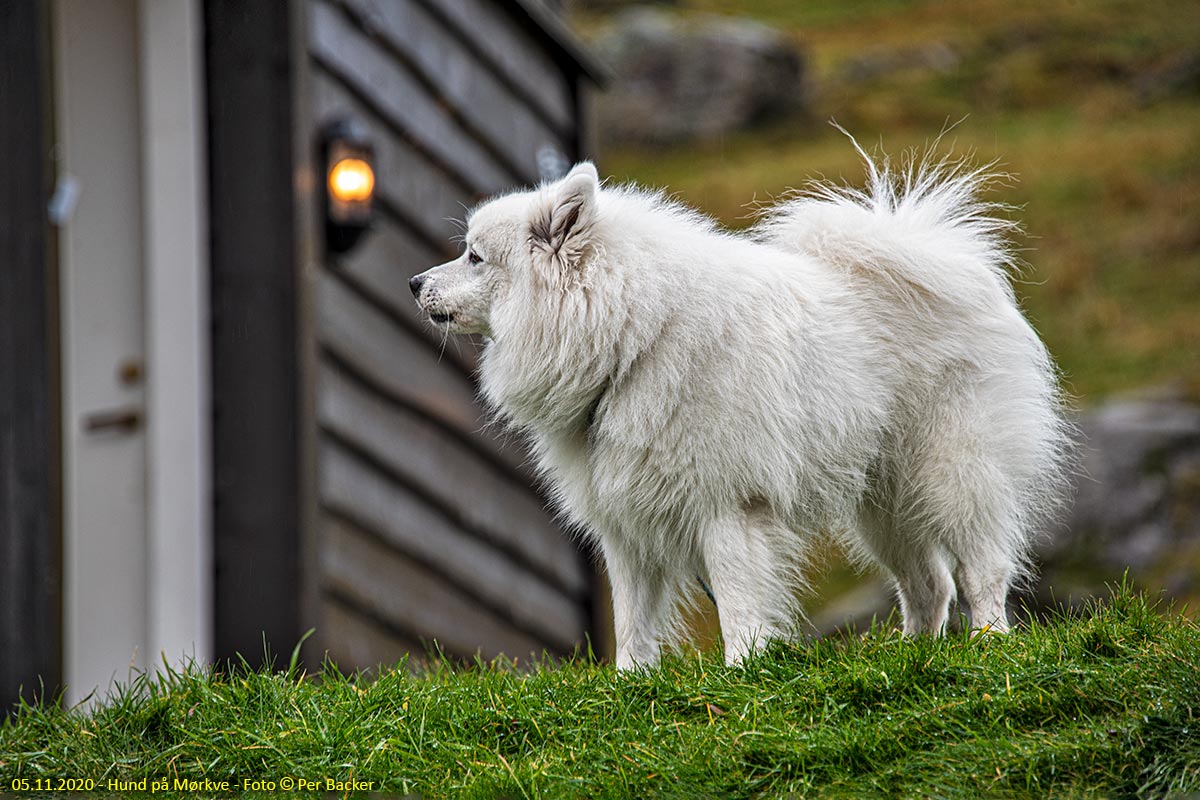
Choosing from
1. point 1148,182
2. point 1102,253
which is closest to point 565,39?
point 1102,253

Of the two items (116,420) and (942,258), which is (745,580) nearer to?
(942,258)

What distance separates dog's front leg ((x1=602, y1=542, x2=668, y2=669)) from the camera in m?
4.11

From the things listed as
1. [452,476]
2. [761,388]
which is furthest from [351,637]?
[761,388]

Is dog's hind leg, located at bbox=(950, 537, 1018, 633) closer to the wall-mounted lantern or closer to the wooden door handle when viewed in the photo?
the wall-mounted lantern

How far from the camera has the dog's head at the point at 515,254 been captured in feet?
13.0

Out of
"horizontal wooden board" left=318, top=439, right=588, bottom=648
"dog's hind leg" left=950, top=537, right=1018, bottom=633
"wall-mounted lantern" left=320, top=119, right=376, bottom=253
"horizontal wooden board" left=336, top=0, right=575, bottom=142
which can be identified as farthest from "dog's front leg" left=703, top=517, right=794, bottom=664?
"horizontal wooden board" left=336, top=0, right=575, bottom=142

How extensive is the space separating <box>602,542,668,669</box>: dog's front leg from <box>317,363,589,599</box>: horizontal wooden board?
7.99ft

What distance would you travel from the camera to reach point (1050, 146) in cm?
2384

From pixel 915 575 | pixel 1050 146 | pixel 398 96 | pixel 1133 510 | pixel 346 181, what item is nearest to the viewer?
pixel 915 575

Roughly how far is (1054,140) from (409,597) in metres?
21.0

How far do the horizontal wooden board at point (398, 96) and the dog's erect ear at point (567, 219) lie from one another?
107 inches

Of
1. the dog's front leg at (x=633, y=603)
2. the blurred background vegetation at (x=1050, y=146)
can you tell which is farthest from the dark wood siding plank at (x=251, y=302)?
the blurred background vegetation at (x=1050, y=146)

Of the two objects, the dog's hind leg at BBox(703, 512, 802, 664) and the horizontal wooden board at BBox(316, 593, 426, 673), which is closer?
the dog's hind leg at BBox(703, 512, 802, 664)

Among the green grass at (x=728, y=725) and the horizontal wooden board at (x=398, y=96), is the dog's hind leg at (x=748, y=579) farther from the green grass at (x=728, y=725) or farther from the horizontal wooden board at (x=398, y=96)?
the horizontal wooden board at (x=398, y=96)
